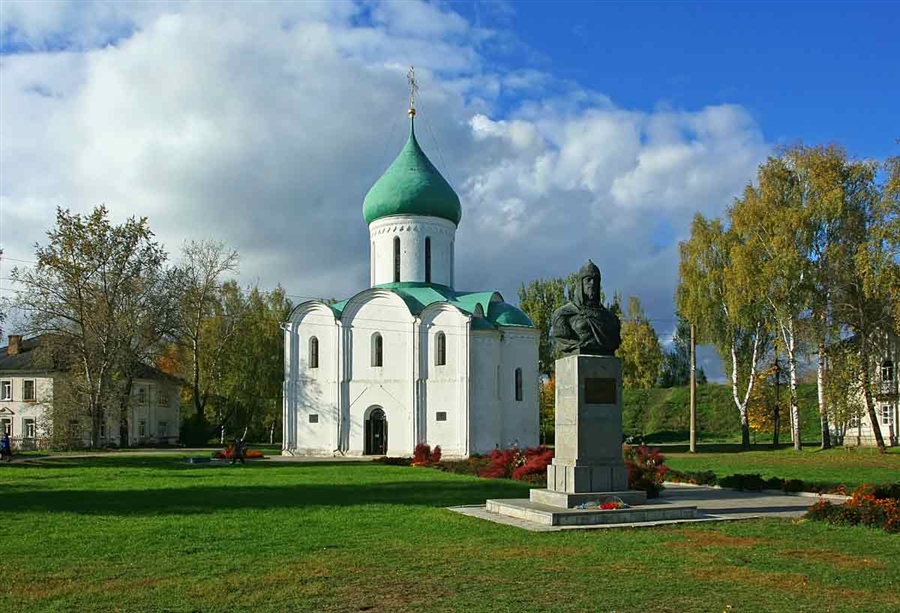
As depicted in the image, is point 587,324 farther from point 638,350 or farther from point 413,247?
point 638,350

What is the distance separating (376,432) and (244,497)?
20881 millimetres

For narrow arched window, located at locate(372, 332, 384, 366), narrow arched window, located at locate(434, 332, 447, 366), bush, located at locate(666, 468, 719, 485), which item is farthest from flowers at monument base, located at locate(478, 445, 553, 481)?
narrow arched window, located at locate(372, 332, 384, 366)

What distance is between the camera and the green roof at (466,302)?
123ft

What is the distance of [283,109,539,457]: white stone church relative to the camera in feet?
120

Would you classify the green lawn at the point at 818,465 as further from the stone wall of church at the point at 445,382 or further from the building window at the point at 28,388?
the building window at the point at 28,388

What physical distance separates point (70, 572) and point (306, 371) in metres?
30.0

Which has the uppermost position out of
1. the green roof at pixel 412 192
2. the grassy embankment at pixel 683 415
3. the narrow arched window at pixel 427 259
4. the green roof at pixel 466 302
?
the green roof at pixel 412 192

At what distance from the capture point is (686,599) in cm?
796

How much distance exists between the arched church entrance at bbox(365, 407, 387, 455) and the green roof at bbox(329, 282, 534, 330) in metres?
A: 4.59

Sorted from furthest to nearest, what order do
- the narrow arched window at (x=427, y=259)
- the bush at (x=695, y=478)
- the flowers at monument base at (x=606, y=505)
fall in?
the narrow arched window at (x=427, y=259)
the bush at (x=695, y=478)
the flowers at monument base at (x=606, y=505)

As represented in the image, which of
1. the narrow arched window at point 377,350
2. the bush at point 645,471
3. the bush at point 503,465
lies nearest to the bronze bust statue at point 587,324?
the bush at point 645,471

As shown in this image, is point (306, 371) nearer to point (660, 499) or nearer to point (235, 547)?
point (660, 499)

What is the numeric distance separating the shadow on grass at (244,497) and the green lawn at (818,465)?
26.9 feet

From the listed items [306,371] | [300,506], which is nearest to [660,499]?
[300,506]
